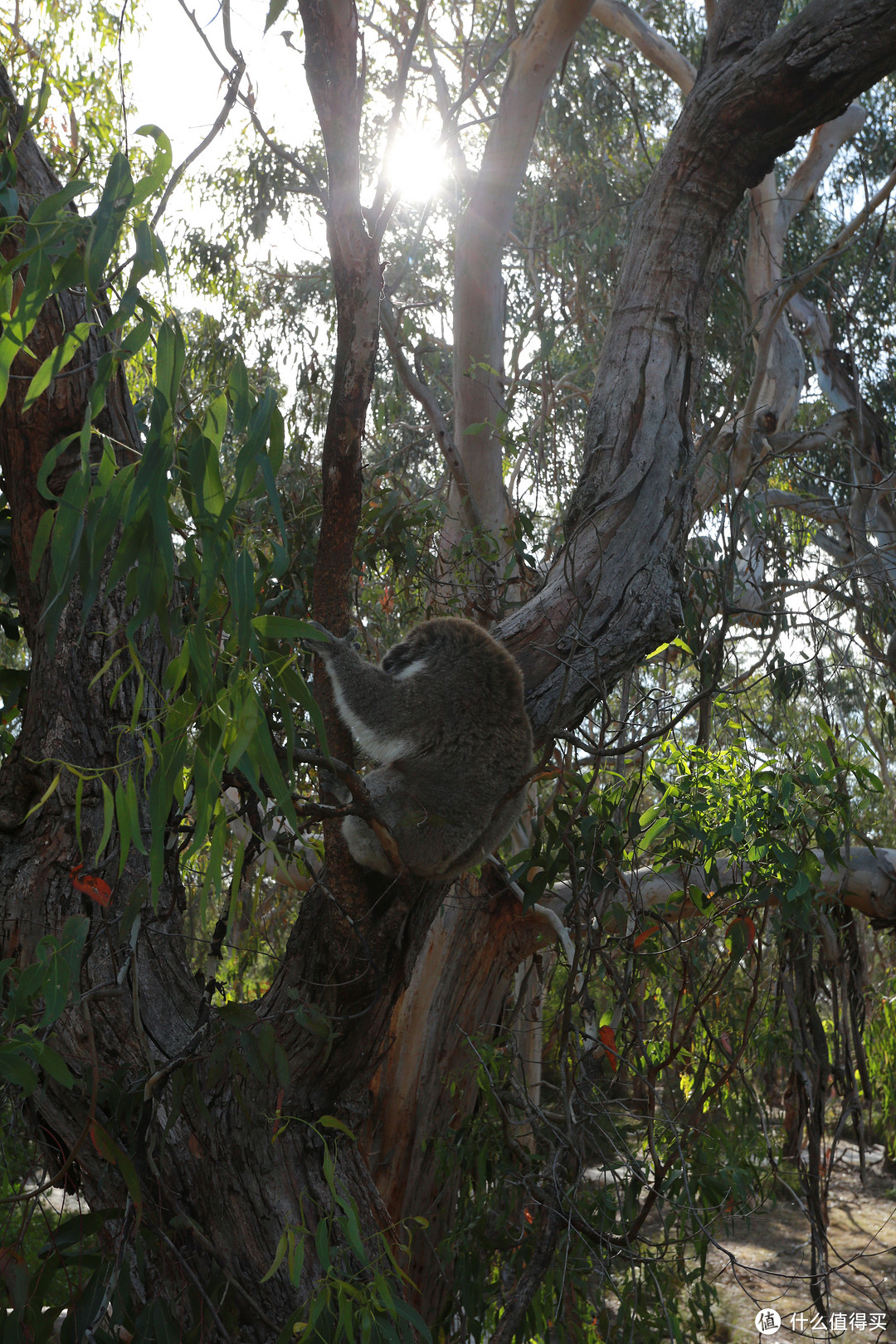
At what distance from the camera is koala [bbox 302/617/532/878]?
2.37m

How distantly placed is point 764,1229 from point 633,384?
7.34 m

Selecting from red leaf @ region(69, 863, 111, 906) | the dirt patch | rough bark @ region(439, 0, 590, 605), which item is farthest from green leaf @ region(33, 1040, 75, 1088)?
the dirt patch

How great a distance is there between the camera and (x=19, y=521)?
7.07ft

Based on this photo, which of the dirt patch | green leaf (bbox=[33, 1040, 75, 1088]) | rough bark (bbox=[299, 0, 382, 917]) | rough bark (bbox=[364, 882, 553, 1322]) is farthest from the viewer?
the dirt patch

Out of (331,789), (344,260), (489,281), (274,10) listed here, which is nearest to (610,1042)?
(331,789)

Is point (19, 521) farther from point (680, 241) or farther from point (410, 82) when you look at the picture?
point (410, 82)

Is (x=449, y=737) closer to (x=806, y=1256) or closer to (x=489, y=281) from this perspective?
(x=489, y=281)

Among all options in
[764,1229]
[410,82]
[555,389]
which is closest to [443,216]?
[410,82]

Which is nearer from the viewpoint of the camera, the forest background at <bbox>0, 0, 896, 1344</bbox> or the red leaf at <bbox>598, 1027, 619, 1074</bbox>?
the forest background at <bbox>0, 0, 896, 1344</bbox>

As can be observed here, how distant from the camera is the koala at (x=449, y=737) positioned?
2.37 metres

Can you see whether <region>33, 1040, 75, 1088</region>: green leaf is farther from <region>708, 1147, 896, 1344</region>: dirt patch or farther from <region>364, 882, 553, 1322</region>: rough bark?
<region>708, 1147, 896, 1344</region>: dirt patch

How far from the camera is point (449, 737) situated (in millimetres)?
2461

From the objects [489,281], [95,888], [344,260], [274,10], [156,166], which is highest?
[489,281]

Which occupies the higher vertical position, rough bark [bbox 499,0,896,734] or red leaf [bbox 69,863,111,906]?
A: rough bark [bbox 499,0,896,734]
